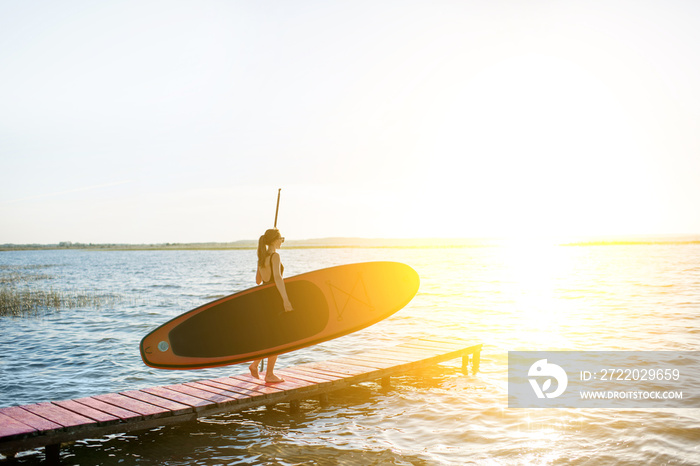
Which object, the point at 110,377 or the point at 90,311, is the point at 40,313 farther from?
the point at 110,377

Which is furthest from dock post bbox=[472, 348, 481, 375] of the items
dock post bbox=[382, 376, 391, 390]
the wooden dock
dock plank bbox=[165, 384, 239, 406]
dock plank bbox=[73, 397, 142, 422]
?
dock plank bbox=[73, 397, 142, 422]

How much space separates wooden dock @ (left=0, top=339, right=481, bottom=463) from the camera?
6551 millimetres

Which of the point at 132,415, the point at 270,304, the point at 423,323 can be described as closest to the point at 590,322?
the point at 423,323


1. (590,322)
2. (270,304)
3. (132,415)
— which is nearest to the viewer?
(132,415)

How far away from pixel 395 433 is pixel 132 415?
367 centimetres

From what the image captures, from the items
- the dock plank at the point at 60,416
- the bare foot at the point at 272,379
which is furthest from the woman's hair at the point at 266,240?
the dock plank at the point at 60,416

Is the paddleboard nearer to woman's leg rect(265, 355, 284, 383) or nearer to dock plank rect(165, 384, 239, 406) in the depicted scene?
woman's leg rect(265, 355, 284, 383)

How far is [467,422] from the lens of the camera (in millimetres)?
8734

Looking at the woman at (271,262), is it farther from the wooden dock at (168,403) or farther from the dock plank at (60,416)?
the dock plank at (60,416)

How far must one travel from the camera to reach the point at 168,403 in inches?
303

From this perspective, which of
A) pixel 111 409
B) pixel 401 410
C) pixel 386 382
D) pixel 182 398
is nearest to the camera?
pixel 111 409

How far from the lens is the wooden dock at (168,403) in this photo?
655 cm

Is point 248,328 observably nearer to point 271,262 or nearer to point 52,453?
point 271,262

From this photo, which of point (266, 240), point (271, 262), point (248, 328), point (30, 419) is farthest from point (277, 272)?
point (30, 419)
